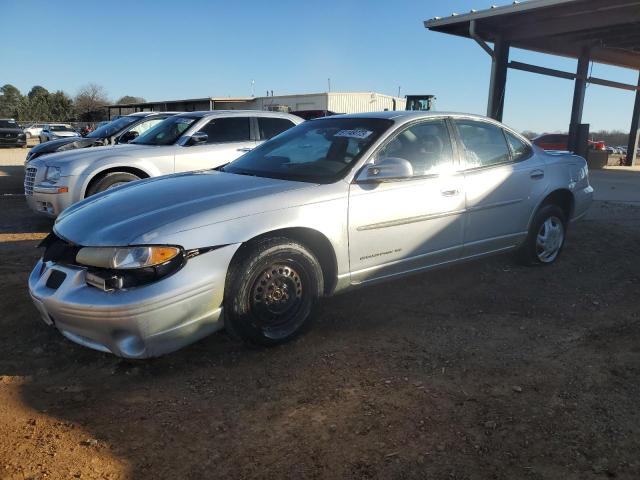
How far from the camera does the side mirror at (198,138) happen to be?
287 inches

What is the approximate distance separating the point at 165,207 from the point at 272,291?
2.80 feet

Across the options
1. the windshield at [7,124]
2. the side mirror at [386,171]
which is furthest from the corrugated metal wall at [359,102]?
the side mirror at [386,171]

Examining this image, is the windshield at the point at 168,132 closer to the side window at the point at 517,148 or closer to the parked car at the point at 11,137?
the side window at the point at 517,148

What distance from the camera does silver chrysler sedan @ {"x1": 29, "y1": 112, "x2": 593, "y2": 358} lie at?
294 cm

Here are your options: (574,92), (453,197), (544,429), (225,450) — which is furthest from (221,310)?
(574,92)

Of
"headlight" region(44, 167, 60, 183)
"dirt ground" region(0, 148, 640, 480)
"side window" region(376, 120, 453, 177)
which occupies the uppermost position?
"side window" region(376, 120, 453, 177)

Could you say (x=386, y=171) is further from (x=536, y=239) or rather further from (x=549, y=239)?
(x=549, y=239)

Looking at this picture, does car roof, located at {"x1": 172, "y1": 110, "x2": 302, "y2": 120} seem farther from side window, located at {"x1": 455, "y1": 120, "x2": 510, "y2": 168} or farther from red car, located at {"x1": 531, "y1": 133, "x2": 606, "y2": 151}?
red car, located at {"x1": 531, "y1": 133, "x2": 606, "y2": 151}

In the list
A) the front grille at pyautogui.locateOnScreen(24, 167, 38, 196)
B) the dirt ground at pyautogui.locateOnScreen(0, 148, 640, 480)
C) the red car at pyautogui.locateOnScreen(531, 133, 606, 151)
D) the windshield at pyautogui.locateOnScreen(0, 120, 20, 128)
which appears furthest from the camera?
the windshield at pyautogui.locateOnScreen(0, 120, 20, 128)

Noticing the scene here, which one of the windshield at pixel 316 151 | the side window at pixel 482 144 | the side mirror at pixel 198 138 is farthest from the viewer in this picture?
the side mirror at pixel 198 138

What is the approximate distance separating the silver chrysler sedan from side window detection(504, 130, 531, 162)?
0.06ft

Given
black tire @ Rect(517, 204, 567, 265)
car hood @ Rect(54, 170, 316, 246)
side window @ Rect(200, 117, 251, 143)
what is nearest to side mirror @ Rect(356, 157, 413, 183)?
car hood @ Rect(54, 170, 316, 246)

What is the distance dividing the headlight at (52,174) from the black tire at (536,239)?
547 cm

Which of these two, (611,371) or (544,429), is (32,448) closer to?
(544,429)
